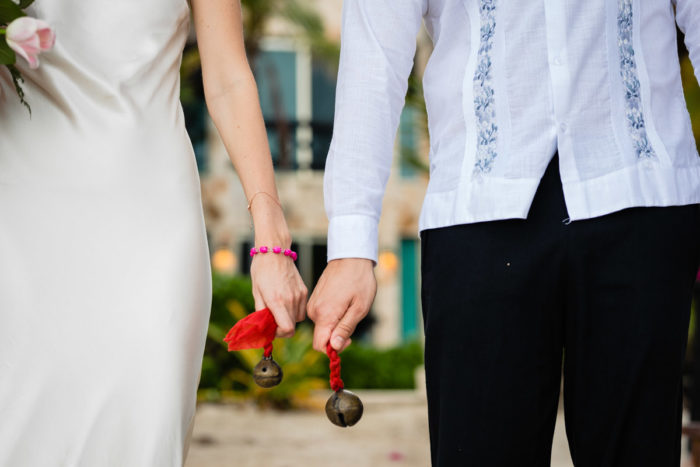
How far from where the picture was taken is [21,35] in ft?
5.39

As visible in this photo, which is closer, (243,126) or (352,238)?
(352,238)

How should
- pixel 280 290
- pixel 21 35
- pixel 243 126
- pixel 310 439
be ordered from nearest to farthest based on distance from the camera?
pixel 21 35
pixel 280 290
pixel 243 126
pixel 310 439

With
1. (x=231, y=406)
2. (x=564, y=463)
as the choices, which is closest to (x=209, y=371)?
(x=231, y=406)

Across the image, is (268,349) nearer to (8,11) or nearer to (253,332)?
(253,332)

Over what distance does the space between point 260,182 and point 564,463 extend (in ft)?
17.4

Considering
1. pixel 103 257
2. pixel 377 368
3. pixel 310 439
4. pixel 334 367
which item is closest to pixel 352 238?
pixel 334 367

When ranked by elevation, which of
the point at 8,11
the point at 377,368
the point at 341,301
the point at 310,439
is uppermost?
the point at 377,368

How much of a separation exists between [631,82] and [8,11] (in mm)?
1128

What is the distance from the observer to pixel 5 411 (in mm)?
1771

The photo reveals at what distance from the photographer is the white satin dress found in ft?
5.87

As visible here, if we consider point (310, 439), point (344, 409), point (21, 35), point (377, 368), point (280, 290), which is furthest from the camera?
point (377, 368)

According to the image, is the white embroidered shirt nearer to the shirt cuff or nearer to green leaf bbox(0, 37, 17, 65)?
the shirt cuff

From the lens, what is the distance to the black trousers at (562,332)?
5.72ft

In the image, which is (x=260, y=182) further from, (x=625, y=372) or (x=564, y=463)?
(x=564, y=463)
